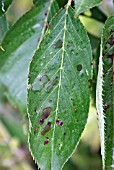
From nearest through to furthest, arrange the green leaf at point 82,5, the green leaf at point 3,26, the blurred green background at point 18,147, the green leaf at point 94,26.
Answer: the green leaf at point 82,5 → the green leaf at point 3,26 → the green leaf at point 94,26 → the blurred green background at point 18,147

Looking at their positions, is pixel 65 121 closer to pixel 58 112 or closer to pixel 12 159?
pixel 58 112

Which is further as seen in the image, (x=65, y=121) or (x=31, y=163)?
(x=31, y=163)

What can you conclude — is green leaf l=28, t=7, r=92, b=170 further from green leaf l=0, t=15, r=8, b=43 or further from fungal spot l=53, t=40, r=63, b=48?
green leaf l=0, t=15, r=8, b=43

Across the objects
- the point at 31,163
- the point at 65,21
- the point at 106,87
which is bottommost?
the point at 31,163

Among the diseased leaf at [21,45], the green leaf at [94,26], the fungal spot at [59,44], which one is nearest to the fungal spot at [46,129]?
the fungal spot at [59,44]

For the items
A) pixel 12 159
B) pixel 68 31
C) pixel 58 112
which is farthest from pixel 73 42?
pixel 12 159

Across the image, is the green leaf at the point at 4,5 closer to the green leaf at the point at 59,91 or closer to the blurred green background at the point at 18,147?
the green leaf at the point at 59,91
